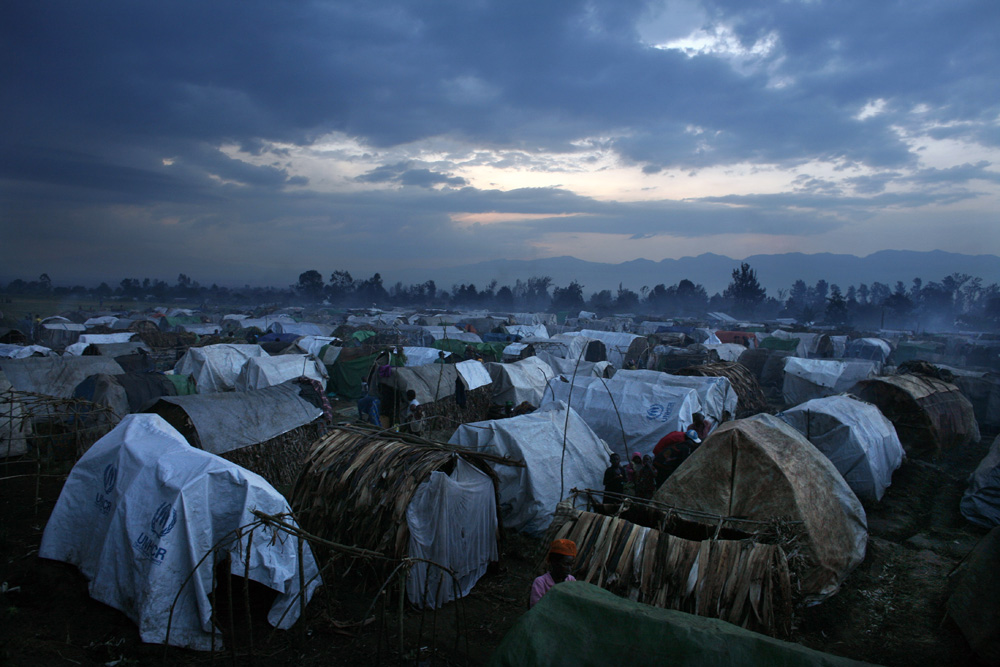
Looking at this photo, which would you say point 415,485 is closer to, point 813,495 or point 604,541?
point 604,541

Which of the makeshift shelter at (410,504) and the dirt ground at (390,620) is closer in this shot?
the dirt ground at (390,620)

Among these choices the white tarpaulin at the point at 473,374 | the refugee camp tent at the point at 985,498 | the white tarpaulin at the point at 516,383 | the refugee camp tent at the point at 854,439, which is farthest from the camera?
the white tarpaulin at the point at 516,383

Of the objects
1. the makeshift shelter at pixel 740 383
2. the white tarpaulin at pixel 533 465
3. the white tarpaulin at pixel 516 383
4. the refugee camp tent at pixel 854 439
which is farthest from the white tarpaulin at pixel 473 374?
the refugee camp tent at pixel 854 439

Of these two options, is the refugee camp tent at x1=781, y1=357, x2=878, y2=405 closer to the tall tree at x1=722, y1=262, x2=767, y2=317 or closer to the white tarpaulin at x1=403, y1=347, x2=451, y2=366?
the white tarpaulin at x1=403, y1=347, x2=451, y2=366

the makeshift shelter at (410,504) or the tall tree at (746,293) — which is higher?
the tall tree at (746,293)

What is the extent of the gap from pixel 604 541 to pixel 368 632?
3.18 m

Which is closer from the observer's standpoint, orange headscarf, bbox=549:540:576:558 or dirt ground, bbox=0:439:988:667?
orange headscarf, bbox=549:540:576:558

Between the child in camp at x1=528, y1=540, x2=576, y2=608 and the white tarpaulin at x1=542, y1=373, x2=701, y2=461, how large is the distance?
796 centimetres

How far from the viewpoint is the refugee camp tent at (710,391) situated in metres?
13.7

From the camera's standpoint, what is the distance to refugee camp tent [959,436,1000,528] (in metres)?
9.55

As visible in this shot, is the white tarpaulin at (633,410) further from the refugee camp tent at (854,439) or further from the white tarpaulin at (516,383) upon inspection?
the white tarpaulin at (516,383)

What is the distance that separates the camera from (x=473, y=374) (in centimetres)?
1788

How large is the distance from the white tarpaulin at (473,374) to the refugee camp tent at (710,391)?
4808mm

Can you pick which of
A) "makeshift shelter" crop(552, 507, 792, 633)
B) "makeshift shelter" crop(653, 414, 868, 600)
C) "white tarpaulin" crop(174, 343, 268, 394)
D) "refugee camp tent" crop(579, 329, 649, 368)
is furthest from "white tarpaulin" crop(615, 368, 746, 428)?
"white tarpaulin" crop(174, 343, 268, 394)
